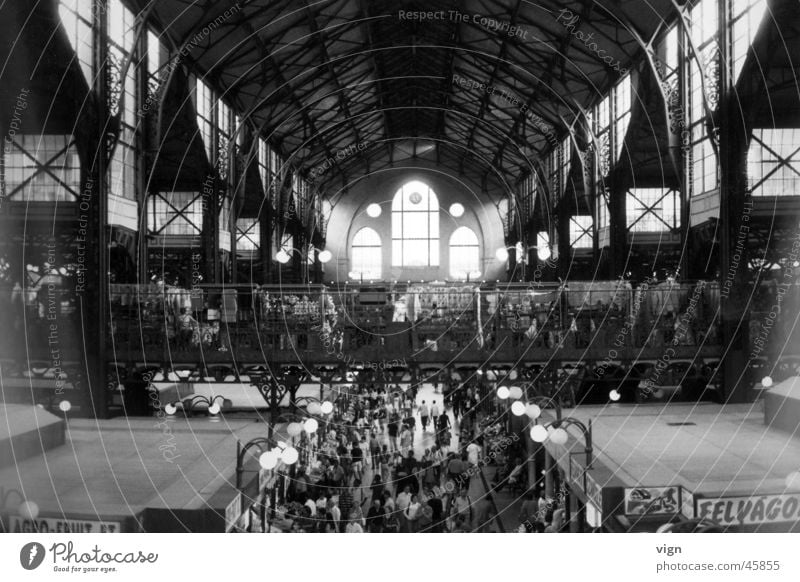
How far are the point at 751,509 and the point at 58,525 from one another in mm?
9351

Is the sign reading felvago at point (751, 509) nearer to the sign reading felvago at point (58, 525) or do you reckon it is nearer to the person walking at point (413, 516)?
the person walking at point (413, 516)

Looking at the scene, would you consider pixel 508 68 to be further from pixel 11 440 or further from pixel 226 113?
pixel 11 440

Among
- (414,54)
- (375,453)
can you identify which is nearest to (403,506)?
(375,453)

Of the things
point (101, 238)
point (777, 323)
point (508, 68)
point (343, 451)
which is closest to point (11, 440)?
point (101, 238)

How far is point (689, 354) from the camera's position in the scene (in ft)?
57.9

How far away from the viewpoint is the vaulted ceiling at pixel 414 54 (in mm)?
24109

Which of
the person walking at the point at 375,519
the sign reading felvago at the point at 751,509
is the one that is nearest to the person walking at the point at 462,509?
the person walking at the point at 375,519

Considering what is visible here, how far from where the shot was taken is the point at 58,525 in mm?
8703
